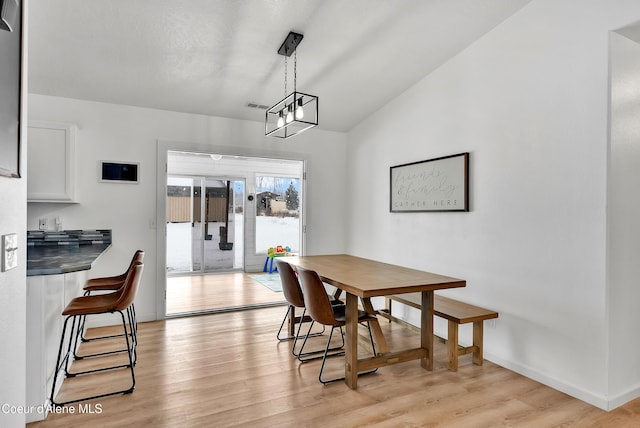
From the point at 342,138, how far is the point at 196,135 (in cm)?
202

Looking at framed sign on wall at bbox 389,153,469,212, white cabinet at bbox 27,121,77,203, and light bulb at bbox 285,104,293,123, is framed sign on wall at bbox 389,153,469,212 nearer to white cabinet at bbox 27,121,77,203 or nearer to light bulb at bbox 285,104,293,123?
light bulb at bbox 285,104,293,123

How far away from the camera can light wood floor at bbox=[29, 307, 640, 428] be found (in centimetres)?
211

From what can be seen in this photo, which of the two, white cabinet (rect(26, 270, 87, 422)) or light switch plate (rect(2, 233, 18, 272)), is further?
white cabinet (rect(26, 270, 87, 422))

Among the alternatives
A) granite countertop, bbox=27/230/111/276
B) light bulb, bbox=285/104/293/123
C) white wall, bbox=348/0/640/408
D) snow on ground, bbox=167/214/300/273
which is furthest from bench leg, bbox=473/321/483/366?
snow on ground, bbox=167/214/300/273

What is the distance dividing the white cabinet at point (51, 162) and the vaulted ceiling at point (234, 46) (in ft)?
1.42

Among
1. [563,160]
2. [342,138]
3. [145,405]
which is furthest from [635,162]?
[145,405]

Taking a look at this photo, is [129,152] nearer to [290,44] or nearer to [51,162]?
[51,162]

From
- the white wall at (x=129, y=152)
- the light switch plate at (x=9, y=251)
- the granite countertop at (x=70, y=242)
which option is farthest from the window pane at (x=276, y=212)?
the light switch plate at (x=9, y=251)

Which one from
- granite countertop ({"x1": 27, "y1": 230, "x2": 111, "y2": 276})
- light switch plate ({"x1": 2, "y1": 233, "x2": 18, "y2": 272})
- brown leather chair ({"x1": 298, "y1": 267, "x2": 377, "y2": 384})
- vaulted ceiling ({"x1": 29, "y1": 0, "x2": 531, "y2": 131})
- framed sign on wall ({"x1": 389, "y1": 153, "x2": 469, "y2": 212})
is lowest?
brown leather chair ({"x1": 298, "y1": 267, "x2": 377, "y2": 384})

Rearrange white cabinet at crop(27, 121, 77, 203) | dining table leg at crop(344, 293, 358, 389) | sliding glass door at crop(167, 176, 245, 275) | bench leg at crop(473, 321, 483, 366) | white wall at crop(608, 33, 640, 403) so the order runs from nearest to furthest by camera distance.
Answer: white wall at crop(608, 33, 640, 403) → dining table leg at crop(344, 293, 358, 389) → bench leg at crop(473, 321, 483, 366) → white cabinet at crop(27, 121, 77, 203) → sliding glass door at crop(167, 176, 245, 275)

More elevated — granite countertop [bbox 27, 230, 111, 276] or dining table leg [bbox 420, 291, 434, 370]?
granite countertop [bbox 27, 230, 111, 276]

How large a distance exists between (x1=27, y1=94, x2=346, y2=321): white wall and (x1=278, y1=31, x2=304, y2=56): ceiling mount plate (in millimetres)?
1532

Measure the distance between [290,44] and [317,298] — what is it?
Result: 2075mm

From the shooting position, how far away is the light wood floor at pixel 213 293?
15.1 ft
